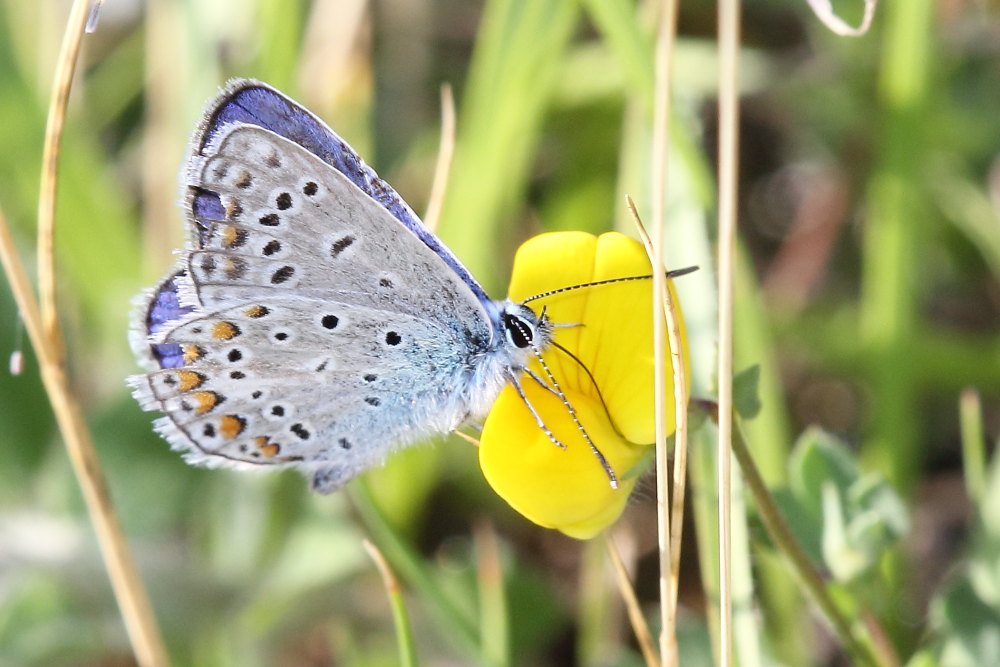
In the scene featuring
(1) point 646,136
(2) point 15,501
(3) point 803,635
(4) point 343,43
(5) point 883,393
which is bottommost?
(3) point 803,635

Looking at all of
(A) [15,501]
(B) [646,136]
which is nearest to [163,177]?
(A) [15,501]

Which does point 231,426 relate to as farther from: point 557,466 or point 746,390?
point 746,390

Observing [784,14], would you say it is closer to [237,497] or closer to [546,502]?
[237,497]

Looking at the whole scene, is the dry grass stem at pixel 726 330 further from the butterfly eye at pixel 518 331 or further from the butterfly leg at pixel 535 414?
the butterfly eye at pixel 518 331

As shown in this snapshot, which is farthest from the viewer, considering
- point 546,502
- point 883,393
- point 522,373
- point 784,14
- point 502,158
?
point 784,14

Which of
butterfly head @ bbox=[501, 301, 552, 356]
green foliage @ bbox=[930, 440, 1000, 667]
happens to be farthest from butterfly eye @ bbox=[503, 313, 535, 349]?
green foliage @ bbox=[930, 440, 1000, 667]

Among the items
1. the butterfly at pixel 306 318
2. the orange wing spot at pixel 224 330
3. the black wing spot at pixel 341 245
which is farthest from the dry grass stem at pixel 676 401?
the orange wing spot at pixel 224 330
